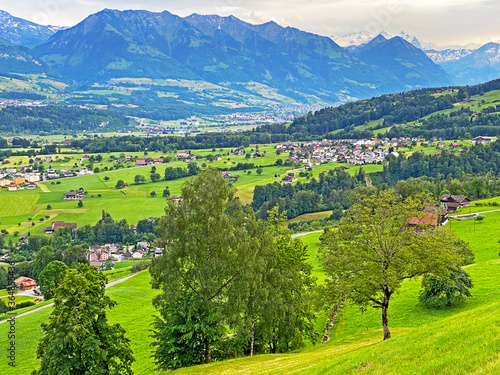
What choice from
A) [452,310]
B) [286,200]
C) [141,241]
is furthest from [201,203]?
[286,200]

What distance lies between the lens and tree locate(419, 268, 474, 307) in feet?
128

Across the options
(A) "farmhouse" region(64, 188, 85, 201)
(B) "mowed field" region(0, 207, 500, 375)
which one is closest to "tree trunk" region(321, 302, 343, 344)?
(B) "mowed field" region(0, 207, 500, 375)

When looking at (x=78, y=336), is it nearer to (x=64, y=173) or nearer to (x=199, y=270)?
(x=199, y=270)

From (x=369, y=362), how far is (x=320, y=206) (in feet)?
423

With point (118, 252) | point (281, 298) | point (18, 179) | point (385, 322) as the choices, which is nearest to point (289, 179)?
point (118, 252)

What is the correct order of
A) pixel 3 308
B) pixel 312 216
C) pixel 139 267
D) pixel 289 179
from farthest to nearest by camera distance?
pixel 289 179, pixel 312 216, pixel 139 267, pixel 3 308

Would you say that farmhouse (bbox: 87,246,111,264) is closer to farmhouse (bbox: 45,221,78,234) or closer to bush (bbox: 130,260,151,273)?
→ farmhouse (bbox: 45,221,78,234)

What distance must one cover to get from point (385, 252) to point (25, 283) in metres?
85.7

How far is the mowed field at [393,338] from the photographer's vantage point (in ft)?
53.9

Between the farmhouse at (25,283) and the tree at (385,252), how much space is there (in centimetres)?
8168

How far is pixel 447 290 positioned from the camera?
39.3 metres

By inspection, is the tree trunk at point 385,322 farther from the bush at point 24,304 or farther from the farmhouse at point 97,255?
the farmhouse at point 97,255

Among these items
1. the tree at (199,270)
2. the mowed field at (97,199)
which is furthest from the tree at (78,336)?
the mowed field at (97,199)

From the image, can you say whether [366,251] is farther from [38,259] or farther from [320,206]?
[320,206]
